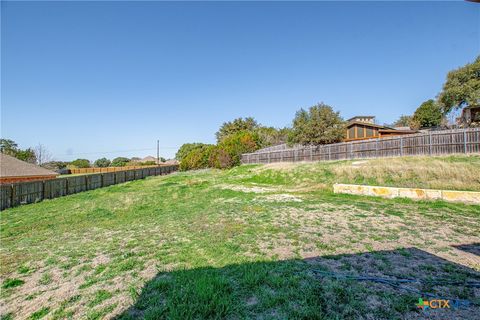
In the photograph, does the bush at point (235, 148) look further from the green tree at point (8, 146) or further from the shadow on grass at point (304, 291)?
the green tree at point (8, 146)

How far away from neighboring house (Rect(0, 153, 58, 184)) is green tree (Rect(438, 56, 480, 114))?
165 feet

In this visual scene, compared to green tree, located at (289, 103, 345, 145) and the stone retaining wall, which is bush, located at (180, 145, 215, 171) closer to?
green tree, located at (289, 103, 345, 145)

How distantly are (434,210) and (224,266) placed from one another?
6.78 metres

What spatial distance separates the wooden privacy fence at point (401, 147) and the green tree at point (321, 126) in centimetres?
318

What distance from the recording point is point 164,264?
3609mm

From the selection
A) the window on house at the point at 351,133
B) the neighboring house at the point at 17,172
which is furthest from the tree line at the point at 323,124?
the neighboring house at the point at 17,172

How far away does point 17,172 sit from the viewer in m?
19.3

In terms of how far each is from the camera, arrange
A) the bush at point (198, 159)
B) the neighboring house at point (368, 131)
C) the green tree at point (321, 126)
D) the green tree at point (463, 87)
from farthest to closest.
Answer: the bush at point (198, 159) < the neighboring house at point (368, 131) < the green tree at point (463, 87) < the green tree at point (321, 126)

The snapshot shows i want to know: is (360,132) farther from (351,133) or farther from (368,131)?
(351,133)

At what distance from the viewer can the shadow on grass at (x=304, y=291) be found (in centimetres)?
223

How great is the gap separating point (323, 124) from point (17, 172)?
1190 inches

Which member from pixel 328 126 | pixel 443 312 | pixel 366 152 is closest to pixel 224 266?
pixel 443 312

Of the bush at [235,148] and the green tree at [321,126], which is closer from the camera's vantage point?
the green tree at [321,126]

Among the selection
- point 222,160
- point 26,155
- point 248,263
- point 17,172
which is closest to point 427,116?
point 222,160
